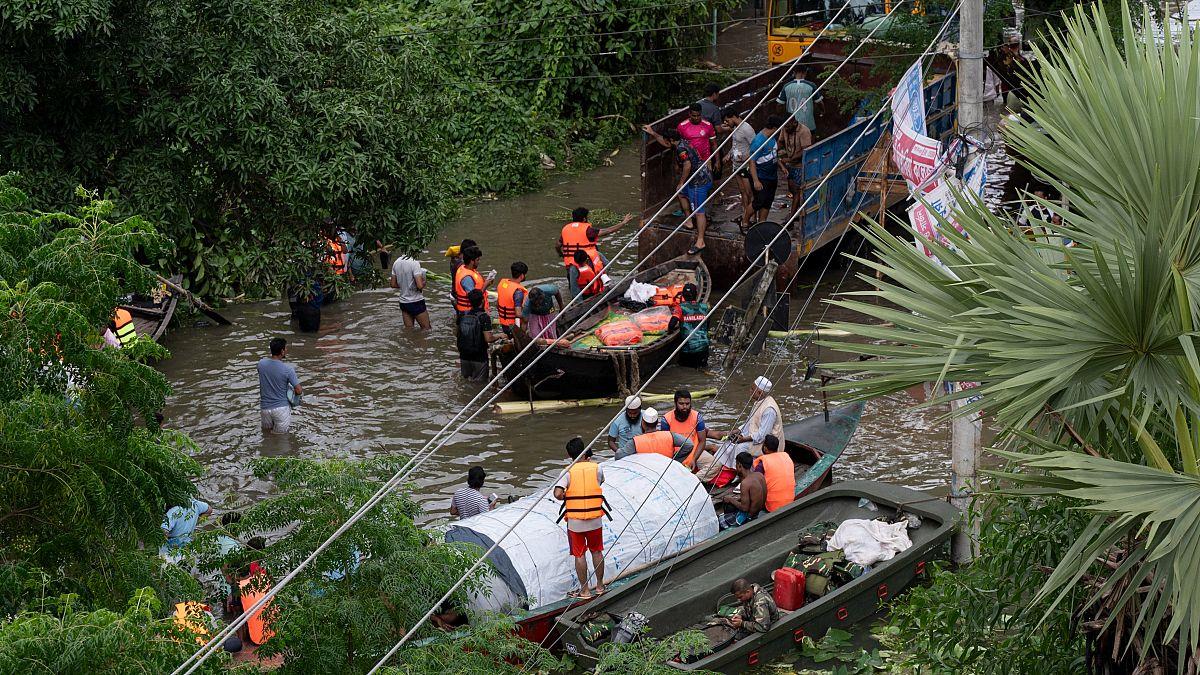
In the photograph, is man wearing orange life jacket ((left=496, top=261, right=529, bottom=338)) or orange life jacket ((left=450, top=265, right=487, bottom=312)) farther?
orange life jacket ((left=450, top=265, right=487, bottom=312))

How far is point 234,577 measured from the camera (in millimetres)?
9547

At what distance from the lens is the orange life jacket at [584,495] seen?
1175 cm

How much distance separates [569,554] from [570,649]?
47.9 inches

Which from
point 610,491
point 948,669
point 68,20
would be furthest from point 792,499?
point 68,20

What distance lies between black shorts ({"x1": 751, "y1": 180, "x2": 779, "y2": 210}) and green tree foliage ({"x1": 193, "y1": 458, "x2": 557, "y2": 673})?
470 inches

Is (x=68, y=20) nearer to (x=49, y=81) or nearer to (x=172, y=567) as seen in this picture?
(x=49, y=81)

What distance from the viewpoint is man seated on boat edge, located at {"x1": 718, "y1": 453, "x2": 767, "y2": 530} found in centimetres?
1316

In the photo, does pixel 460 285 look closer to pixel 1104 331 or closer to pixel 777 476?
pixel 777 476

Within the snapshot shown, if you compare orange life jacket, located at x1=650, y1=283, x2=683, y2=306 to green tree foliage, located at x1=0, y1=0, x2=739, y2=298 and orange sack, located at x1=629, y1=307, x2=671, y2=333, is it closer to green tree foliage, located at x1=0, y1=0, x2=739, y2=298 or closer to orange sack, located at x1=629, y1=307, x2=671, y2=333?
orange sack, located at x1=629, y1=307, x2=671, y2=333

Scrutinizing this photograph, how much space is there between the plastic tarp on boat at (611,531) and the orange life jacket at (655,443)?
591 millimetres

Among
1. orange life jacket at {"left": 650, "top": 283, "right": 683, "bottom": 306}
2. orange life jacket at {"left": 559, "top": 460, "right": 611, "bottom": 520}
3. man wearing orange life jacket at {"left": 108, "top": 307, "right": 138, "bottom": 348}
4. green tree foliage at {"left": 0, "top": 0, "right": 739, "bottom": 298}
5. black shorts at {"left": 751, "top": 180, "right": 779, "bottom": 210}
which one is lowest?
orange life jacket at {"left": 559, "top": 460, "right": 611, "bottom": 520}

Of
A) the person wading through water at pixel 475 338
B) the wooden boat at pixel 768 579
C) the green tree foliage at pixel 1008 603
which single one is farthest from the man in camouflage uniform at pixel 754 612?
the person wading through water at pixel 475 338

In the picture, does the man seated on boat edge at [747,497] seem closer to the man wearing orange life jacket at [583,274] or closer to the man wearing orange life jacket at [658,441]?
the man wearing orange life jacket at [658,441]

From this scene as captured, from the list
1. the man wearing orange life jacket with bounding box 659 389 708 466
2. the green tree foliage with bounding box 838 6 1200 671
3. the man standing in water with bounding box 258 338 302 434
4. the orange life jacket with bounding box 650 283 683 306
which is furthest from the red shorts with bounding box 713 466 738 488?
the green tree foliage with bounding box 838 6 1200 671
